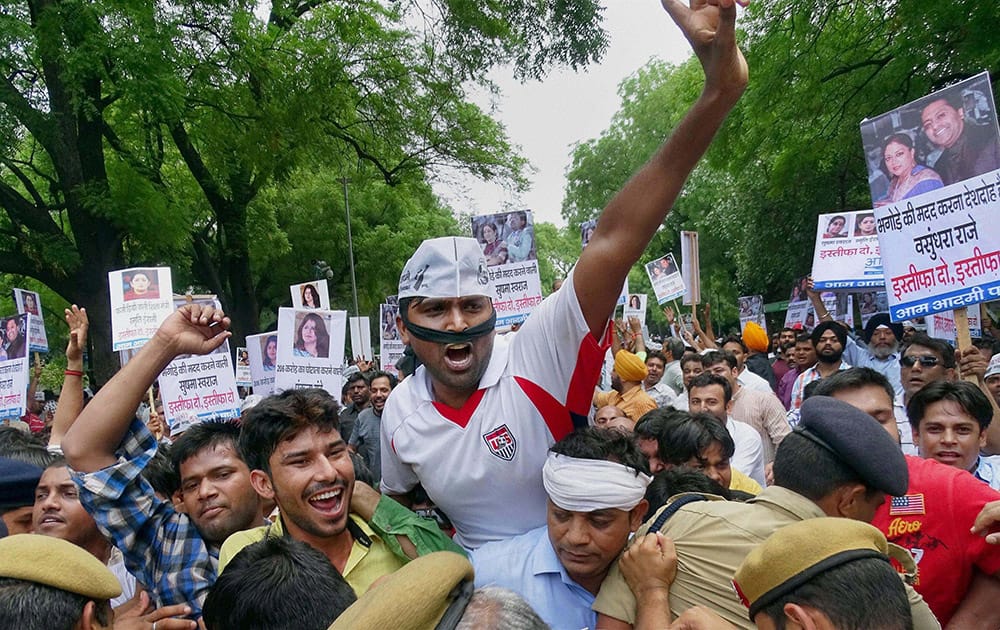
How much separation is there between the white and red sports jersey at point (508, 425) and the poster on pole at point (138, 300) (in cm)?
601

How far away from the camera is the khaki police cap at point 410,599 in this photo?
1288mm

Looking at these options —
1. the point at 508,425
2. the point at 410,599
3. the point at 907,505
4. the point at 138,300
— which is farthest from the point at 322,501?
the point at 138,300

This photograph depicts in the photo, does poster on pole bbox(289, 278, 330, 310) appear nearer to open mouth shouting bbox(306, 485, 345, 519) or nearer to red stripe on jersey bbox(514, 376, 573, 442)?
open mouth shouting bbox(306, 485, 345, 519)

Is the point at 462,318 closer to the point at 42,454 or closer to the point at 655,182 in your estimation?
the point at 655,182

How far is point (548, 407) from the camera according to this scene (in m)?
2.28

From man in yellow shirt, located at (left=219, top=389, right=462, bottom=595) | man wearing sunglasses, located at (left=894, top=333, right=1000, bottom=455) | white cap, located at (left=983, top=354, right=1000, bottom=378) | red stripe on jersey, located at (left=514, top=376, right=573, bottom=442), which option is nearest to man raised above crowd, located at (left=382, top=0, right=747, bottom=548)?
red stripe on jersey, located at (left=514, top=376, right=573, bottom=442)

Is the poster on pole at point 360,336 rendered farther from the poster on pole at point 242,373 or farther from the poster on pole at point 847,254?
the poster on pole at point 847,254

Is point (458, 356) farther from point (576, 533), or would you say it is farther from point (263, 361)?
point (263, 361)

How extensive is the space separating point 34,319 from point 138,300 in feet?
10.5

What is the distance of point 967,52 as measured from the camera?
10.5 metres

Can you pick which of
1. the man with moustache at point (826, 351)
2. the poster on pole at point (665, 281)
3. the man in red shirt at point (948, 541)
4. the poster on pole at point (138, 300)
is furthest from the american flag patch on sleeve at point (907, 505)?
the poster on pole at point (665, 281)

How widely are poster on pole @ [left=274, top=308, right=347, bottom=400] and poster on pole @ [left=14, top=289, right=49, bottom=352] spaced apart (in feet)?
12.1

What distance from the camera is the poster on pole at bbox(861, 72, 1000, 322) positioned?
490cm

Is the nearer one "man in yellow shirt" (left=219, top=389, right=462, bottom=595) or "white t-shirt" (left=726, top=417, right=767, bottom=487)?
"man in yellow shirt" (left=219, top=389, right=462, bottom=595)
